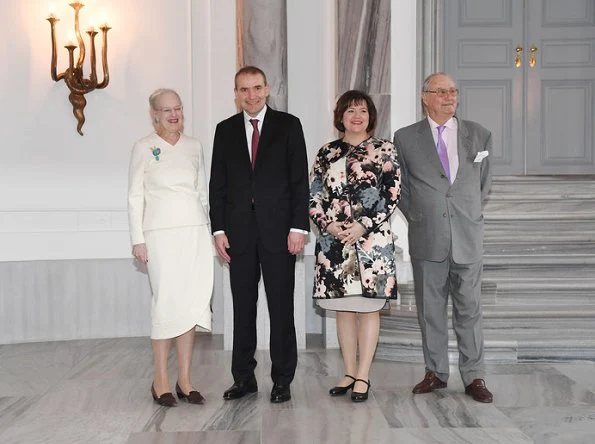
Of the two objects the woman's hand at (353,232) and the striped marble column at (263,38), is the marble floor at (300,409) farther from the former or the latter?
the striped marble column at (263,38)

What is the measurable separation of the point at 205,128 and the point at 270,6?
0.98 m

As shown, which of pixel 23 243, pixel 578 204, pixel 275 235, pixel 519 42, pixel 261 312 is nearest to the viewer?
pixel 275 235

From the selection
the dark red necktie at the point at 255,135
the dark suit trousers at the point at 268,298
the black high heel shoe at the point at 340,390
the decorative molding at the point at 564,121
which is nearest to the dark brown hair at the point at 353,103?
the dark red necktie at the point at 255,135

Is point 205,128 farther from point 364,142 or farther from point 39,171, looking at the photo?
point 364,142

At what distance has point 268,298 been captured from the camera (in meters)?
3.85

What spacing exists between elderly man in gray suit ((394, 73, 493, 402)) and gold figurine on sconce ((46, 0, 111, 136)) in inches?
99.2

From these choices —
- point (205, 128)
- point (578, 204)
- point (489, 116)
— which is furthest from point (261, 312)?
point (489, 116)

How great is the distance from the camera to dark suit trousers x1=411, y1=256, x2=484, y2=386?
12.9 ft

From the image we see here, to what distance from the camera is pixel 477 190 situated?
3963mm

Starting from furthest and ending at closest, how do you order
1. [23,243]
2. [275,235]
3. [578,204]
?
[578,204] < [23,243] < [275,235]

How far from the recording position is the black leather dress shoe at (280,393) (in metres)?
3.82

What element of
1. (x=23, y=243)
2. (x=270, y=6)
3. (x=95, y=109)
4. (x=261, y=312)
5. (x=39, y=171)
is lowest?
(x=261, y=312)

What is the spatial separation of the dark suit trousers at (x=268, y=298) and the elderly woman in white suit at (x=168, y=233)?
147 millimetres

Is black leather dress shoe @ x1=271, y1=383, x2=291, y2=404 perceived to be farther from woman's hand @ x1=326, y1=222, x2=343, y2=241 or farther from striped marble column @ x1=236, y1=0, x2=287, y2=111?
striped marble column @ x1=236, y1=0, x2=287, y2=111
